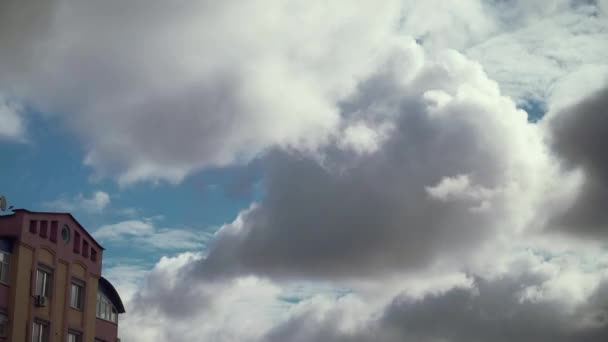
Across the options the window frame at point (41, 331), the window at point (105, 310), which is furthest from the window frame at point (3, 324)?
the window at point (105, 310)

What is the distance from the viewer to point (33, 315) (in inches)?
1795

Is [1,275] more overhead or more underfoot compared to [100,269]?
more underfoot

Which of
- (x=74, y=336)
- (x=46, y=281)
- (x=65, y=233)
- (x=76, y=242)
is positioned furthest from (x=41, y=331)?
(x=76, y=242)

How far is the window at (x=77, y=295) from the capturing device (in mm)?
51531

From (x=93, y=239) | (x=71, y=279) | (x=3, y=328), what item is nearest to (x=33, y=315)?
(x=3, y=328)

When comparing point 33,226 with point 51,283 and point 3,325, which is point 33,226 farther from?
point 3,325

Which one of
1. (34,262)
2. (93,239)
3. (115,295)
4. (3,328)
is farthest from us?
(115,295)

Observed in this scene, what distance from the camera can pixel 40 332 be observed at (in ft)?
155

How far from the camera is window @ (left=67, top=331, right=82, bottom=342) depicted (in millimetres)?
50722

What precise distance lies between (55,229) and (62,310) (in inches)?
218

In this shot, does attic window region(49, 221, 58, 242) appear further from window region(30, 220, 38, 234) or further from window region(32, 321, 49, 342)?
window region(32, 321, 49, 342)

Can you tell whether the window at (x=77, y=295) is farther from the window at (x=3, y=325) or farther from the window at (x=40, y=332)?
the window at (x=3, y=325)

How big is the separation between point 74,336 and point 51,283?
5.09m

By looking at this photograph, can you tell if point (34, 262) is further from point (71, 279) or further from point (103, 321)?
point (103, 321)
